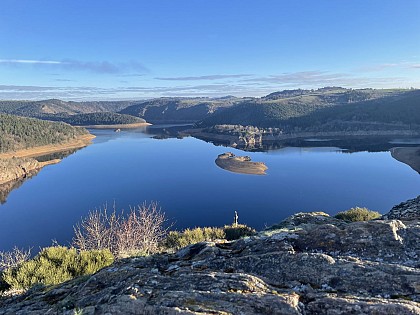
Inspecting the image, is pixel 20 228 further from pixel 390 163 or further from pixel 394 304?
pixel 390 163

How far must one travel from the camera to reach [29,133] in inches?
5950

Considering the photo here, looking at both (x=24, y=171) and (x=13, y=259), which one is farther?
(x=24, y=171)

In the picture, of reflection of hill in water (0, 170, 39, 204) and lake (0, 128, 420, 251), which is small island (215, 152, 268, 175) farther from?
reflection of hill in water (0, 170, 39, 204)

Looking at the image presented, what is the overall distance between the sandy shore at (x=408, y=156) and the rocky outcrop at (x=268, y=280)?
3842 inches

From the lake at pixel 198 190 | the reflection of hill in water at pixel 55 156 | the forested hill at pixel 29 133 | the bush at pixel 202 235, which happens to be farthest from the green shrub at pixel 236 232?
the forested hill at pixel 29 133

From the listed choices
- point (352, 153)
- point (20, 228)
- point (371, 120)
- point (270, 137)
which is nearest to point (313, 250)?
point (20, 228)

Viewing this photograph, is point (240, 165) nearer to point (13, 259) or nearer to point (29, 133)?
point (13, 259)

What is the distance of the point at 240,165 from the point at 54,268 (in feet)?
297

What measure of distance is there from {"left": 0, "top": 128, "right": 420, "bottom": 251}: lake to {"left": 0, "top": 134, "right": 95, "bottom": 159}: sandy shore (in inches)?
1131

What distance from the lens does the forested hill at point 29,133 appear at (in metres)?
137

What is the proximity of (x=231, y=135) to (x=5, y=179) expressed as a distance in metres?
115

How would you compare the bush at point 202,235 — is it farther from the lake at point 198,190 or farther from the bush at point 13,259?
the lake at point 198,190

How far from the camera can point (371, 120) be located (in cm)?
19638

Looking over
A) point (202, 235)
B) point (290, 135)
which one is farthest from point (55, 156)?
point (202, 235)
